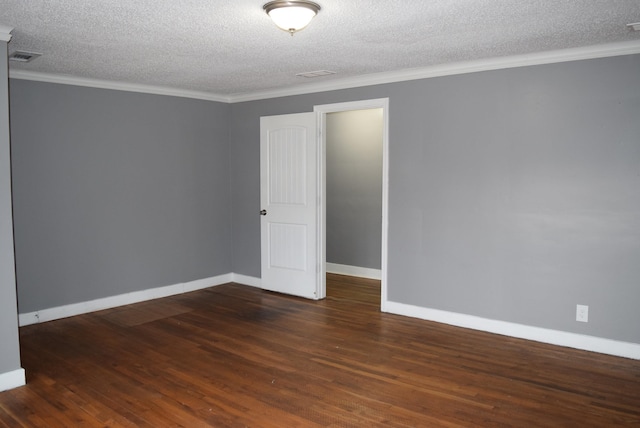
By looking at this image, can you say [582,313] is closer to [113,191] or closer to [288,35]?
[288,35]

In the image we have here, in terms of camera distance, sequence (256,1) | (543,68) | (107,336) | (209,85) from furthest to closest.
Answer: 1. (209,85)
2. (107,336)
3. (543,68)
4. (256,1)

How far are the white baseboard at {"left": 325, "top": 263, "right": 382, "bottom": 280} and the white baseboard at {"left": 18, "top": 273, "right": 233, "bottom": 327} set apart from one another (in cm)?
149

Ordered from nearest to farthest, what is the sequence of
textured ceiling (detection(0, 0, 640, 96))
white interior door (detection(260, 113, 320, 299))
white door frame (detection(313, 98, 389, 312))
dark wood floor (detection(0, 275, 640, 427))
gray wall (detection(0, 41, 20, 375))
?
textured ceiling (detection(0, 0, 640, 96))
dark wood floor (detection(0, 275, 640, 427))
gray wall (detection(0, 41, 20, 375))
white door frame (detection(313, 98, 389, 312))
white interior door (detection(260, 113, 320, 299))

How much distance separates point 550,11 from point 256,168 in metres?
3.89

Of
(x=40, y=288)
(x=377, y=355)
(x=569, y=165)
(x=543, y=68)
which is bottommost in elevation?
(x=377, y=355)

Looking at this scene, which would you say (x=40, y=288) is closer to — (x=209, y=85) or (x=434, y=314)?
(x=209, y=85)

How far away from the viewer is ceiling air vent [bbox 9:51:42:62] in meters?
3.83

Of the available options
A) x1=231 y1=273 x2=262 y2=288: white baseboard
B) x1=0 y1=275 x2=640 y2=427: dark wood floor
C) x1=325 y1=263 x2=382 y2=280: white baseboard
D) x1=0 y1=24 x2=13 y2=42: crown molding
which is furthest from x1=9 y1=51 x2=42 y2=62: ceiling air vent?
x1=325 y1=263 x2=382 y2=280: white baseboard

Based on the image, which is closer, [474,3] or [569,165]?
[474,3]

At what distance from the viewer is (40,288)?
4.67 metres

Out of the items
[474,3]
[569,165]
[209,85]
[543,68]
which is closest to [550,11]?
[474,3]

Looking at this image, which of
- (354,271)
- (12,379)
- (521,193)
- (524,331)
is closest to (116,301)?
(12,379)

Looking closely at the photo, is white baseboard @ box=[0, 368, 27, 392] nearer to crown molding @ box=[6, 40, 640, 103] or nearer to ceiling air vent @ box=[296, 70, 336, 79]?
crown molding @ box=[6, 40, 640, 103]

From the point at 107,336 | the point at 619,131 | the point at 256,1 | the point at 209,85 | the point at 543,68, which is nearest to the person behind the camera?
the point at 256,1
